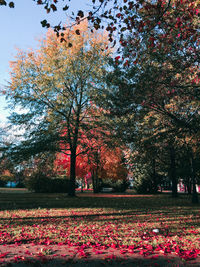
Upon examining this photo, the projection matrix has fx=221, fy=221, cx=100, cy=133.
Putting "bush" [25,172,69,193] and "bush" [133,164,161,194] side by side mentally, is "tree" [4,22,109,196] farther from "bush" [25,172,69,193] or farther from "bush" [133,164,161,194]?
"bush" [133,164,161,194]

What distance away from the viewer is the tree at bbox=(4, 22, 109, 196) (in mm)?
19906

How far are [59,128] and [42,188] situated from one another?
16.0 metres

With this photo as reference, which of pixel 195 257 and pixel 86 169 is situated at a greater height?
pixel 86 169

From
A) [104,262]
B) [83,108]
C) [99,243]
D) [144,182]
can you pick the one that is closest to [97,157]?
[83,108]

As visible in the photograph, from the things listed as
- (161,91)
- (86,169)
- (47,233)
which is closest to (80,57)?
(161,91)

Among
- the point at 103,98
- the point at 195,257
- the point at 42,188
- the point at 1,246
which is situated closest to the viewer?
the point at 195,257

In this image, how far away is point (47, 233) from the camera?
21.3 feet

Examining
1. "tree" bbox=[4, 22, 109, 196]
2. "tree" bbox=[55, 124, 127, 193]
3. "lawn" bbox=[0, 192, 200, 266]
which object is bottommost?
"lawn" bbox=[0, 192, 200, 266]

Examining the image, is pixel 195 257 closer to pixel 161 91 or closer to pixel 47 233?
pixel 47 233

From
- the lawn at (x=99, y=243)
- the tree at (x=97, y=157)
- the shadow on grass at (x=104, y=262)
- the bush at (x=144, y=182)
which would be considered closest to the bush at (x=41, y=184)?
the tree at (x=97, y=157)

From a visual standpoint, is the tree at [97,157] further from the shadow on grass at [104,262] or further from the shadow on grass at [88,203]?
the shadow on grass at [104,262]

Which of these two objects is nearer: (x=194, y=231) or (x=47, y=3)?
(x=47, y=3)

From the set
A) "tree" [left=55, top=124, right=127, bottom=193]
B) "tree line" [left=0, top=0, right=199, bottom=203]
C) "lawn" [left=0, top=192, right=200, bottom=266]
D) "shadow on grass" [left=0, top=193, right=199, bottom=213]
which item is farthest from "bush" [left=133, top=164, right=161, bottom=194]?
"lawn" [left=0, top=192, right=200, bottom=266]

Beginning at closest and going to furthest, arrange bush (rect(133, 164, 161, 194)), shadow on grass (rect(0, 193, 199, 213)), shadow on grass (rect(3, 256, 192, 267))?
1. shadow on grass (rect(3, 256, 192, 267))
2. shadow on grass (rect(0, 193, 199, 213))
3. bush (rect(133, 164, 161, 194))
